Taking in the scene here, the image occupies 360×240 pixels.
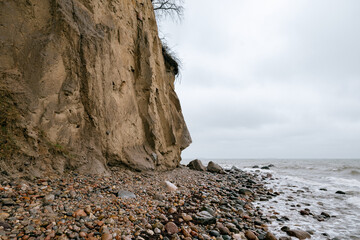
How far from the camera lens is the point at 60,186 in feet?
12.9

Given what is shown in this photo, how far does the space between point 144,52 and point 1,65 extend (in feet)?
17.7

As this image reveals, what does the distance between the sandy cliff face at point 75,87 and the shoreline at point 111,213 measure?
751mm

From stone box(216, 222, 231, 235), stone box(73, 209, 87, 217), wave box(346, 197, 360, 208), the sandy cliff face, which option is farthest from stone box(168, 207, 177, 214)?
wave box(346, 197, 360, 208)

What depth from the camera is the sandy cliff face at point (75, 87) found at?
422 centimetres

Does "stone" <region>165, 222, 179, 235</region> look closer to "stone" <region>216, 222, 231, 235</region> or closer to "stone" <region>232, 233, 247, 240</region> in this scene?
"stone" <region>216, 222, 231, 235</region>

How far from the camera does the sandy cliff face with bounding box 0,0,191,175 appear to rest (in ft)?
13.9

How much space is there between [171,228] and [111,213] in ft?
3.88

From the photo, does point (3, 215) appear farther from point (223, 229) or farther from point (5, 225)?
point (223, 229)

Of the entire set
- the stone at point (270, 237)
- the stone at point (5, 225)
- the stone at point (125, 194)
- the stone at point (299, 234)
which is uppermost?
the stone at point (5, 225)

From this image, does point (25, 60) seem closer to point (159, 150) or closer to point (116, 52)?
point (116, 52)

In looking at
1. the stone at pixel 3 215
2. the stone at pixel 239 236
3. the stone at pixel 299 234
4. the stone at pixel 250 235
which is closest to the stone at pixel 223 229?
the stone at pixel 239 236

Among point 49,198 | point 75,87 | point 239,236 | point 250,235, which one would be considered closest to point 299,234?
point 250,235

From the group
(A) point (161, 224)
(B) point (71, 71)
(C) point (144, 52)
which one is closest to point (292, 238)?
(A) point (161, 224)

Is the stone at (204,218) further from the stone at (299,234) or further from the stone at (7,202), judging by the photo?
the stone at (7,202)
